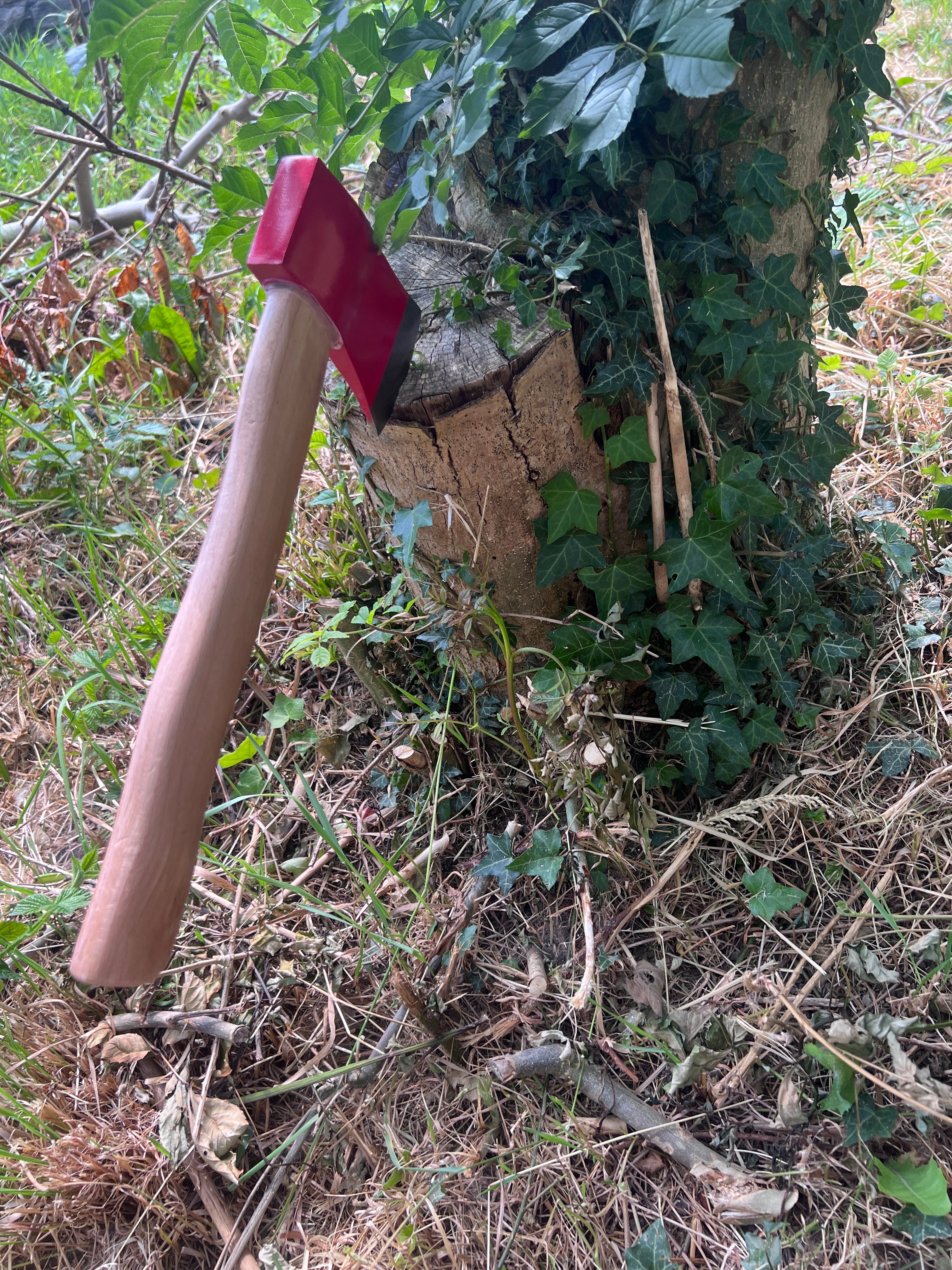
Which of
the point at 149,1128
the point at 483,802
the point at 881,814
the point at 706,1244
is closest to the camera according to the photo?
the point at 706,1244

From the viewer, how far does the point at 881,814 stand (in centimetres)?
162

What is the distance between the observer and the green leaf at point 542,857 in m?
1.57

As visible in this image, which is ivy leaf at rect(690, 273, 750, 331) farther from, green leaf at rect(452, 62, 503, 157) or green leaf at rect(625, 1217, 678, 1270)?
green leaf at rect(625, 1217, 678, 1270)

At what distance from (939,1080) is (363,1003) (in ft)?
3.40

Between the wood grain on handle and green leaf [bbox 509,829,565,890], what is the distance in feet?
2.39

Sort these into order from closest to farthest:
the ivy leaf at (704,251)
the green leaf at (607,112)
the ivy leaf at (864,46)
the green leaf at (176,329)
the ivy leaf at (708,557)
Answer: the green leaf at (607,112), the ivy leaf at (864,46), the ivy leaf at (704,251), the ivy leaf at (708,557), the green leaf at (176,329)

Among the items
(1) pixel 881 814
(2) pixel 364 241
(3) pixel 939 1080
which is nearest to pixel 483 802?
(1) pixel 881 814

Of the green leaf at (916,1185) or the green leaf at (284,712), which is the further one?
the green leaf at (284,712)

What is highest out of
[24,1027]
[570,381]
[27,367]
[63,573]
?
[27,367]

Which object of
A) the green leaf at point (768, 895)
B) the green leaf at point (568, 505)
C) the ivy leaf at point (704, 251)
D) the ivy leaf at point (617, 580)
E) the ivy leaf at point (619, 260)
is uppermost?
the ivy leaf at point (619, 260)

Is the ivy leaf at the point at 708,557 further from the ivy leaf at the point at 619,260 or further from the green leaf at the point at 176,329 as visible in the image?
the green leaf at the point at 176,329

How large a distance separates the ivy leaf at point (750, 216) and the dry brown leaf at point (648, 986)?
4.54 feet

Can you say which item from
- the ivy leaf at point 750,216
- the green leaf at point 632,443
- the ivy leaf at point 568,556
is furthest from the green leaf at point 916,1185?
the ivy leaf at point 750,216

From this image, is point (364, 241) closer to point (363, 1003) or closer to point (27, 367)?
point (363, 1003)
